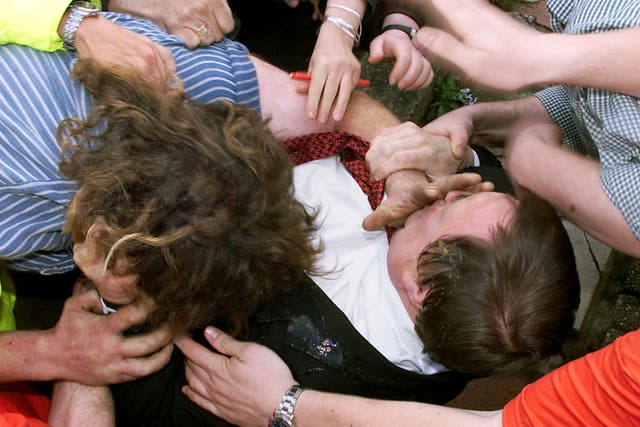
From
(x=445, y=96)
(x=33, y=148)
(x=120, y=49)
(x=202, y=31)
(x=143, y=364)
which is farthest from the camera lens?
(x=445, y=96)

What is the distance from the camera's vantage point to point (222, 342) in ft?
6.43

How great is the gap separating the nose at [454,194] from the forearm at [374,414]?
0.65m

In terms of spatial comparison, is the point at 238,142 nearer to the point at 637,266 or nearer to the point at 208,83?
the point at 208,83

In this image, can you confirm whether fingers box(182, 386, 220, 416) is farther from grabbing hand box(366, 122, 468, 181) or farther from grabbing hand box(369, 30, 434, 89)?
grabbing hand box(369, 30, 434, 89)

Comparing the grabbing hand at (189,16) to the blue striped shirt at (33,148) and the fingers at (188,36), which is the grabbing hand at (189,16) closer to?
the fingers at (188,36)

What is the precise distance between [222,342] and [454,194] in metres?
0.89

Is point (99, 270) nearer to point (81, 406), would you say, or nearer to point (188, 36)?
point (81, 406)

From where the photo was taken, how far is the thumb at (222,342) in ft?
6.37

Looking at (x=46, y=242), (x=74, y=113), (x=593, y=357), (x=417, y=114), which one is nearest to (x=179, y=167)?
(x=74, y=113)

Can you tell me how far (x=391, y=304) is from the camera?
1945 millimetres

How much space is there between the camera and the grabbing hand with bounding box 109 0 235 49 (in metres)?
2.10

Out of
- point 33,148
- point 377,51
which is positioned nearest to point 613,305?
point 377,51

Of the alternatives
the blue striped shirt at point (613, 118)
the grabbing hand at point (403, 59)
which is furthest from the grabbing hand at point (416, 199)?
the grabbing hand at point (403, 59)

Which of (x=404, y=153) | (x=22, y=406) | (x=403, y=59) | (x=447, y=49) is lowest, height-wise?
(x=22, y=406)
